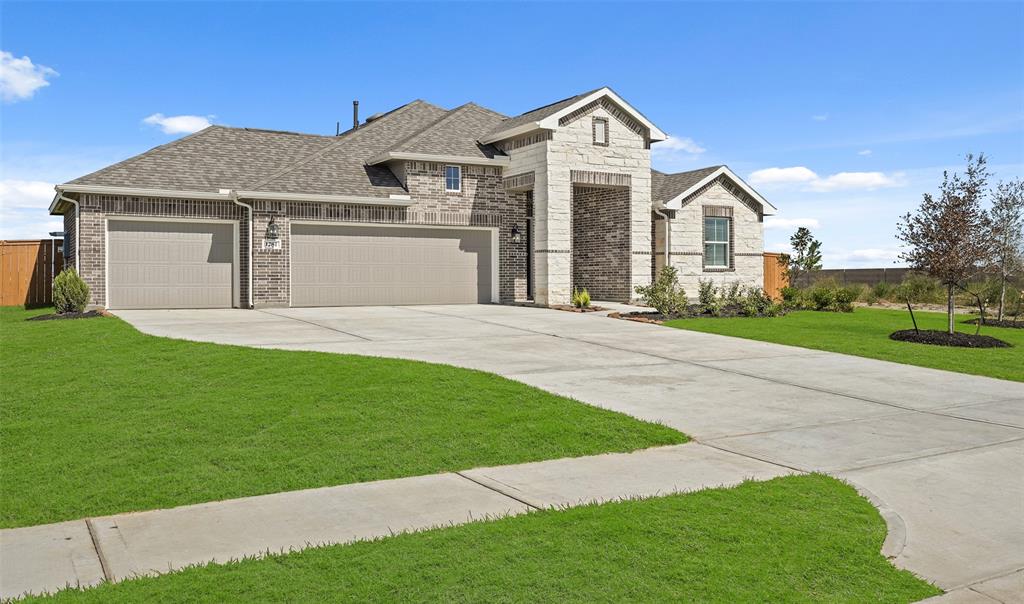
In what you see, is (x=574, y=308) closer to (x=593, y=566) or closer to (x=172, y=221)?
(x=172, y=221)

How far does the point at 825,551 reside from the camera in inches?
190

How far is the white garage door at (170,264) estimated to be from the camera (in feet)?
70.9

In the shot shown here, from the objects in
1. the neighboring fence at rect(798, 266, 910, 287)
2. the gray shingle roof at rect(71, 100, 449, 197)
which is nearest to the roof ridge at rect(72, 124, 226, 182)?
the gray shingle roof at rect(71, 100, 449, 197)

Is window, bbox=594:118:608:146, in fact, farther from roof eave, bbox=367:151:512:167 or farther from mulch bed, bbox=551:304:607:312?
mulch bed, bbox=551:304:607:312

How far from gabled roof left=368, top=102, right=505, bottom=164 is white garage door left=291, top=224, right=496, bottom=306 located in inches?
93.7

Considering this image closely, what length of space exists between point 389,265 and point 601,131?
792cm

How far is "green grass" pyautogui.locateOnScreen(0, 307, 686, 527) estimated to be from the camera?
247 inches

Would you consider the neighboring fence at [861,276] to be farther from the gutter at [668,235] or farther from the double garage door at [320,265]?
the double garage door at [320,265]

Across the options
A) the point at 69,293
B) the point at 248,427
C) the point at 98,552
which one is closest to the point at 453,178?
the point at 69,293

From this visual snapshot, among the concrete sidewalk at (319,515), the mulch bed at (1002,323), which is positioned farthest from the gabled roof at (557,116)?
the concrete sidewalk at (319,515)

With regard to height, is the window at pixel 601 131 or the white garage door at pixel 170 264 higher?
the window at pixel 601 131

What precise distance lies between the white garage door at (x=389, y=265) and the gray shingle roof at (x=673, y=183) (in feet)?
21.7

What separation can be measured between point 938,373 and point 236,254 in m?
18.0

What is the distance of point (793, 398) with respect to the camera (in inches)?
402
